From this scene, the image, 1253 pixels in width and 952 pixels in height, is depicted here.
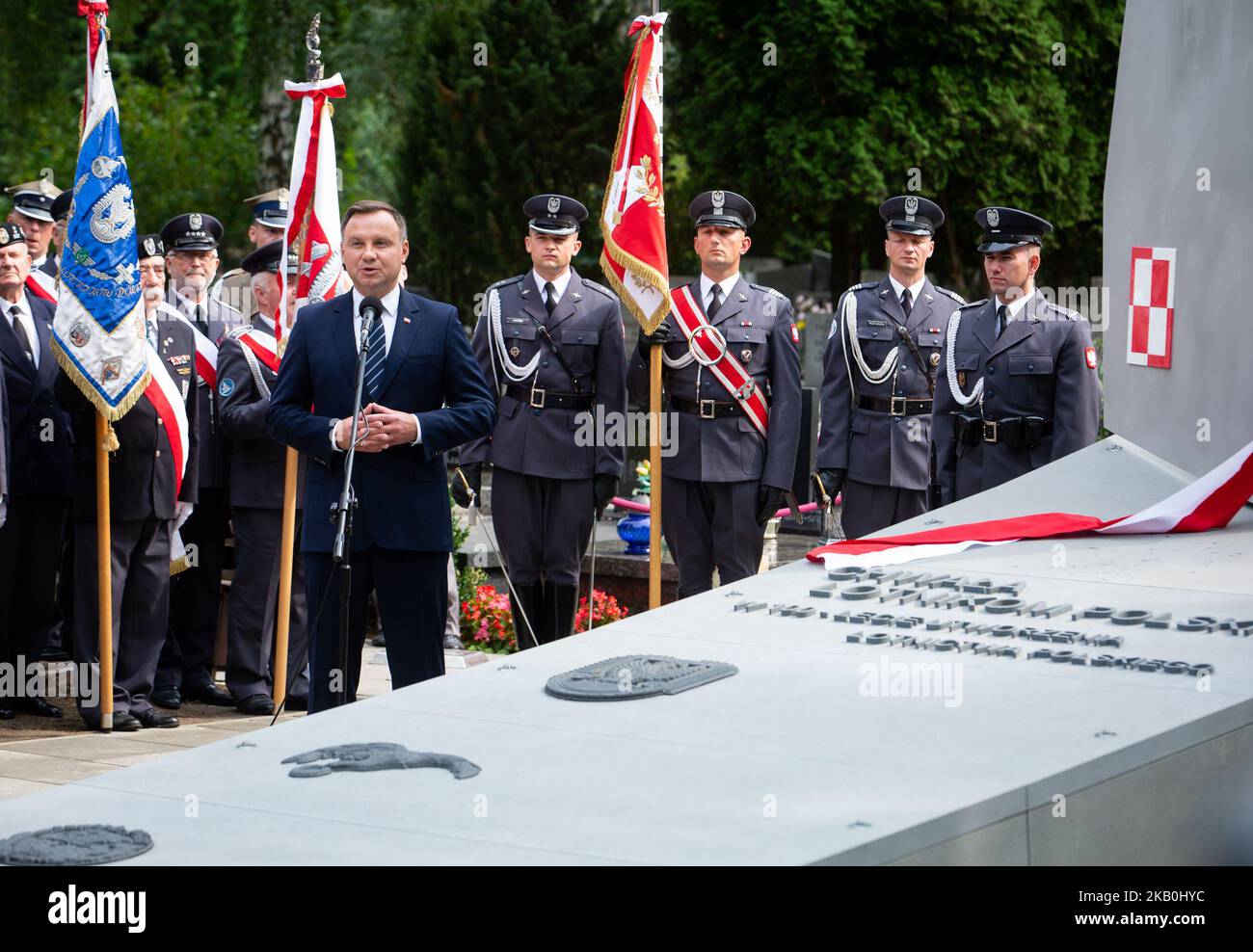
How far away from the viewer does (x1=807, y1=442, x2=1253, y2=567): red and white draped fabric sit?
5.08 meters

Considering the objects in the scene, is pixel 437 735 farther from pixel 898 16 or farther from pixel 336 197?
pixel 898 16

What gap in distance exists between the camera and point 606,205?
317 inches

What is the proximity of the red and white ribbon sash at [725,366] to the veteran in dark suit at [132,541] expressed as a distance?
2217 mm

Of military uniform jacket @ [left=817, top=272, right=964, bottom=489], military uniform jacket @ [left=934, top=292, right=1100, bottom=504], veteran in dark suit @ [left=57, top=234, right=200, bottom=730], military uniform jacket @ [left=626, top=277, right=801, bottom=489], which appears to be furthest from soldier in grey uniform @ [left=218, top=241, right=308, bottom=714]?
military uniform jacket @ [left=934, top=292, right=1100, bottom=504]

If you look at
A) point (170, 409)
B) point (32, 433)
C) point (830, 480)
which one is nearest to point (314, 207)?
point (170, 409)

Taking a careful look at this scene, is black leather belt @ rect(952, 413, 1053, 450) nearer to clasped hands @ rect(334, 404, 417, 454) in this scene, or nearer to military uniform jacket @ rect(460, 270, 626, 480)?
military uniform jacket @ rect(460, 270, 626, 480)

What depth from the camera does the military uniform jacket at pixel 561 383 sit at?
8.11 metres

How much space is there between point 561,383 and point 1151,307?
2.99 metres

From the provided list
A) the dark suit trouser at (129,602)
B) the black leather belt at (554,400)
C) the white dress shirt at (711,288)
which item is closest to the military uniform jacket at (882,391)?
the white dress shirt at (711,288)

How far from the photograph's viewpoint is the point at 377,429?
5523 millimetres

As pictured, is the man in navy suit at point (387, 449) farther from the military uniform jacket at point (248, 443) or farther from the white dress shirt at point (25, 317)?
the white dress shirt at point (25, 317)

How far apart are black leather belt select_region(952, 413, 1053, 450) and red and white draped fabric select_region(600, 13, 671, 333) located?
4.60 feet

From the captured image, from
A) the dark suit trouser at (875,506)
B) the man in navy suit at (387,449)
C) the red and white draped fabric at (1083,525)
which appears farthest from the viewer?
the dark suit trouser at (875,506)
